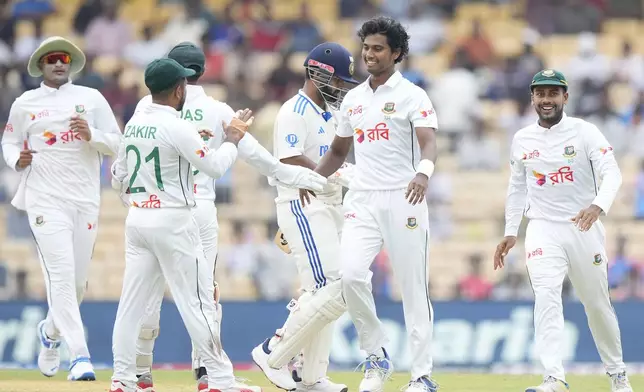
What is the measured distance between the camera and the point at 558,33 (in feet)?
69.5

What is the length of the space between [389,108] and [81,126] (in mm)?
2926

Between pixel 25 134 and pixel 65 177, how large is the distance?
526mm

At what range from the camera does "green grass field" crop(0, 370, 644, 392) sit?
31.1ft

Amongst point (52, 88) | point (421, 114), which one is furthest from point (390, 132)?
point (52, 88)

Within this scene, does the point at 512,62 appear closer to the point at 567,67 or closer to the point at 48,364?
the point at 567,67

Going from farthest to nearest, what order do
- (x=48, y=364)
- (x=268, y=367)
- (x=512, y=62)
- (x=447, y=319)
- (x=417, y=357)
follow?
1. (x=512, y=62)
2. (x=447, y=319)
3. (x=48, y=364)
4. (x=268, y=367)
5. (x=417, y=357)

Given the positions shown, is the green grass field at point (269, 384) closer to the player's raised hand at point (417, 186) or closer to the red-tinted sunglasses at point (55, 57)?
the player's raised hand at point (417, 186)

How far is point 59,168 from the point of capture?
1065cm

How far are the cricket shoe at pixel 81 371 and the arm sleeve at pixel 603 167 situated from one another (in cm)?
407

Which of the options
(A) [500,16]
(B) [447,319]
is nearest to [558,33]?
(A) [500,16]

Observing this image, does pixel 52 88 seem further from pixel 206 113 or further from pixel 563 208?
pixel 563 208

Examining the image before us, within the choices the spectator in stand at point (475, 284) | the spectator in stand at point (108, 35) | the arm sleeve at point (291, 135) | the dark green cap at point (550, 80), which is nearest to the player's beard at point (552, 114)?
the dark green cap at point (550, 80)

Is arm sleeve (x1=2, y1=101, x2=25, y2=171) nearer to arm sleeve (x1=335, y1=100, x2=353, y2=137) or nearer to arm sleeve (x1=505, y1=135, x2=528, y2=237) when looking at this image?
arm sleeve (x1=335, y1=100, x2=353, y2=137)

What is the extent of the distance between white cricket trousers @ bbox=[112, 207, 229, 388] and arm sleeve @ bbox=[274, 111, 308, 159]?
4.23 ft
